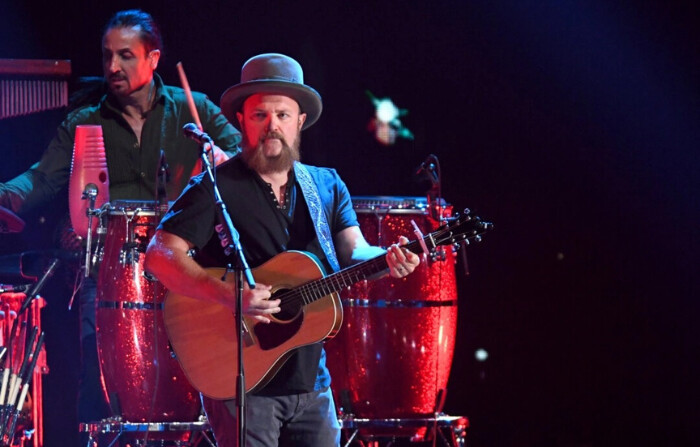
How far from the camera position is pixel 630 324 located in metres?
6.72

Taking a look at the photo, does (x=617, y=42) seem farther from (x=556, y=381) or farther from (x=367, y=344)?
(x=367, y=344)

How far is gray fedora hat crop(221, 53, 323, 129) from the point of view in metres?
3.83

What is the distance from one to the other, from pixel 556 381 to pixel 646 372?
2.11 feet

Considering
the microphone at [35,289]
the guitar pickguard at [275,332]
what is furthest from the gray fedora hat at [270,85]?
the microphone at [35,289]

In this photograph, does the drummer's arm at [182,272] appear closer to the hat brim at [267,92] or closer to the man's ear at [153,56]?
the hat brim at [267,92]

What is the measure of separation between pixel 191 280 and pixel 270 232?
1.25 ft

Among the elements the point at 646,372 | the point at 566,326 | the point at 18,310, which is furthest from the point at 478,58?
the point at 18,310

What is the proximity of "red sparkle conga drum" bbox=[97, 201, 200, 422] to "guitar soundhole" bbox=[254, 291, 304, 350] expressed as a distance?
1.39 m

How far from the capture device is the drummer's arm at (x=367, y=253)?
3.51 m

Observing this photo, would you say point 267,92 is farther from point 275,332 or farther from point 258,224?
point 275,332

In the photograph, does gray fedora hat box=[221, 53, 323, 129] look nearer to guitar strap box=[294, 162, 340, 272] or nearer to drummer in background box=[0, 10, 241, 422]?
guitar strap box=[294, 162, 340, 272]

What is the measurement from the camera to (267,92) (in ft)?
12.6

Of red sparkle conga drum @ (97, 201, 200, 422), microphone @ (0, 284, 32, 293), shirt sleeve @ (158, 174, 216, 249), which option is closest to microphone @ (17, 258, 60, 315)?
microphone @ (0, 284, 32, 293)

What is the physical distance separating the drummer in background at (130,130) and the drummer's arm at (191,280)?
1.79 meters
